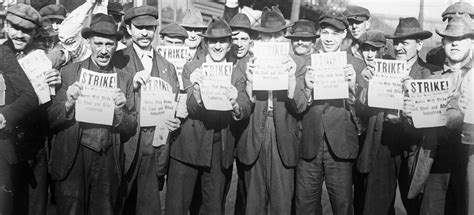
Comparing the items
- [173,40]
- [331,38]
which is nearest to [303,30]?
[331,38]

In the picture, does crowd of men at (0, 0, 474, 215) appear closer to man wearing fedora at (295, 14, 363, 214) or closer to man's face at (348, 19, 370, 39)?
man wearing fedora at (295, 14, 363, 214)

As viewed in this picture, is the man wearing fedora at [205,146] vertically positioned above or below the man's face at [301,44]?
below

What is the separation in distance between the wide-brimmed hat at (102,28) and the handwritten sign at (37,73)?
48 cm

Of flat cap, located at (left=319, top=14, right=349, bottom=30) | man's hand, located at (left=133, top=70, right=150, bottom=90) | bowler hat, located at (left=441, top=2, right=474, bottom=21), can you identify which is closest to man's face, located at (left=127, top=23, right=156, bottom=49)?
man's hand, located at (left=133, top=70, right=150, bottom=90)

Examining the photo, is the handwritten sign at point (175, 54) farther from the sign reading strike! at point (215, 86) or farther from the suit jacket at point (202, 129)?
the sign reading strike! at point (215, 86)

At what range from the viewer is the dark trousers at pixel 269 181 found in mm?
4871

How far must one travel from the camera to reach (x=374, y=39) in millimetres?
5664

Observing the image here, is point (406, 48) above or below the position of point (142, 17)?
below

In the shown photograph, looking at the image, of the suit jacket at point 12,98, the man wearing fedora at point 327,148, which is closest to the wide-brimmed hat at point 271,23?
the man wearing fedora at point 327,148

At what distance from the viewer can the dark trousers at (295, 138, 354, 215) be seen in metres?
4.86

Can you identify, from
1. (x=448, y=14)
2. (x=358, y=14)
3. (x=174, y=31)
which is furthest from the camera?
(x=358, y=14)

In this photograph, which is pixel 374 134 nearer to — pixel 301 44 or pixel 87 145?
pixel 301 44

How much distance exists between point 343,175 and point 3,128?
3.09m

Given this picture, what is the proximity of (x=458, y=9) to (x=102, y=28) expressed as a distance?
12.6ft
